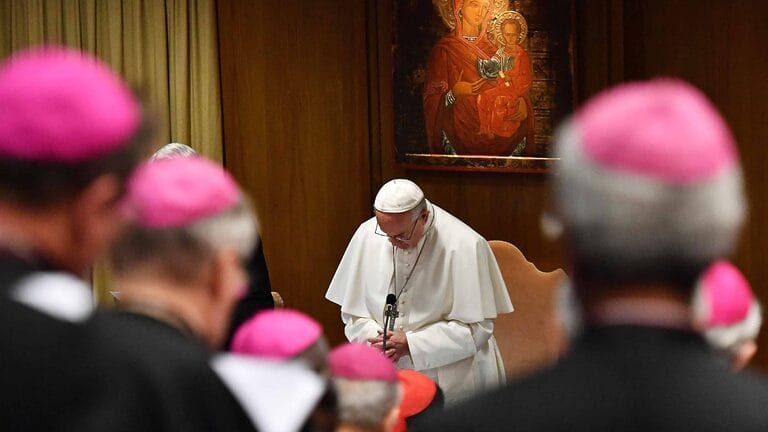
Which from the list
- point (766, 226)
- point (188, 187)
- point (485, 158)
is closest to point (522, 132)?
point (485, 158)

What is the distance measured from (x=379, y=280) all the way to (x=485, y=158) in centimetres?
167

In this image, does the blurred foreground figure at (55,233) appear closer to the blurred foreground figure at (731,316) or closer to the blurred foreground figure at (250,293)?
the blurred foreground figure at (731,316)

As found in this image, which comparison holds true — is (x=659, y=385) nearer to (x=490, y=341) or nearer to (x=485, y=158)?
(x=490, y=341)

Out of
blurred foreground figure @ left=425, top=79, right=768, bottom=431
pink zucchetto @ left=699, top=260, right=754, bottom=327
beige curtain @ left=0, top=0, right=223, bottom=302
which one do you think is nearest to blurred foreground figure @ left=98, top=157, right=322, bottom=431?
blurred foreground figure @ left=425, top=79, right=768, bottom=431

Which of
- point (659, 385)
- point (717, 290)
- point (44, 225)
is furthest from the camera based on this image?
point (717, 290)

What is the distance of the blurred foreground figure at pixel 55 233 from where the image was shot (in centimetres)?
154

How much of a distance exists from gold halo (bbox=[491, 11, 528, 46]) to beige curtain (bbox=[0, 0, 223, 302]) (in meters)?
1.57

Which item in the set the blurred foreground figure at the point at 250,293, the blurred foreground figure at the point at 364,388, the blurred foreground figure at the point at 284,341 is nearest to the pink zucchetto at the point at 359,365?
the blurred foreground figure at the point at 364,388

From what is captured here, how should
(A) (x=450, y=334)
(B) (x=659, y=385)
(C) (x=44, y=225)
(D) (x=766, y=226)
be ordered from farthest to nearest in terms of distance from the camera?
(D) (x=766, y=226), (A) (x=450, y=334), (C) (x=44, y=225), (B) (x=659, y=385)

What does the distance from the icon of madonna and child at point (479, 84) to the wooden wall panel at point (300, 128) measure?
470 mm

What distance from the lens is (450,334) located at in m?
5.48

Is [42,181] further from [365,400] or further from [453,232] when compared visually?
[453,232]

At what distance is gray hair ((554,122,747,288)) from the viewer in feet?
4.48

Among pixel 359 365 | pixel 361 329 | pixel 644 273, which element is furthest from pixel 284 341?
pixel 361 329
